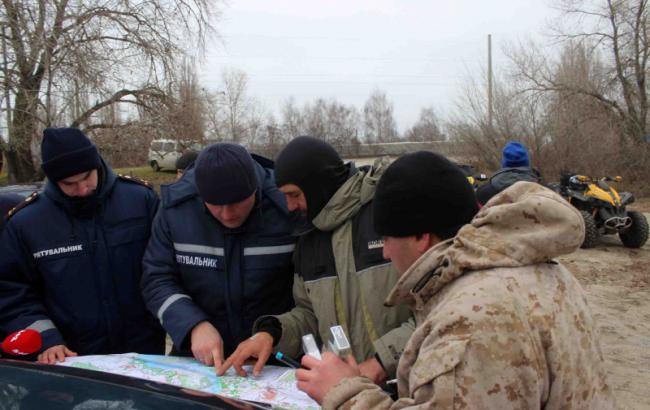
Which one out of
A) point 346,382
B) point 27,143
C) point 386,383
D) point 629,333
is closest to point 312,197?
point 386,383

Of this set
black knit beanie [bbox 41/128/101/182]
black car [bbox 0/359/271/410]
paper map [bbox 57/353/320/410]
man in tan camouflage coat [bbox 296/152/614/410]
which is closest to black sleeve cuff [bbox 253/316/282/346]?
paper map [bbox 57/353/320/410]

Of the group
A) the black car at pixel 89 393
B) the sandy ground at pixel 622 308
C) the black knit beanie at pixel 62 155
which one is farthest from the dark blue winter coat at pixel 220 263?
the sandy ground at pixel 622 308

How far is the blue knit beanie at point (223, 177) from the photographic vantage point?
220 centimetres

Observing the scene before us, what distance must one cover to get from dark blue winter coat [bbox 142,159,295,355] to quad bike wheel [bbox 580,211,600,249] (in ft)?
26.0

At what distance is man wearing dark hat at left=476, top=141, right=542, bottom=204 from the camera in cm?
524

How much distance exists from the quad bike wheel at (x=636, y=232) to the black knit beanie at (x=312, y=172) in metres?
8.73

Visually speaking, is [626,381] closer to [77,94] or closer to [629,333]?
[629,333]

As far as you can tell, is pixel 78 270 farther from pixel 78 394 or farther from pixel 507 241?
pixel 507 241

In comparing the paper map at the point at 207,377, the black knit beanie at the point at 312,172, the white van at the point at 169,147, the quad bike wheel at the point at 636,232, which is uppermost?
the white van at the point at 169,147

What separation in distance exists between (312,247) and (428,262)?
0.98 metres

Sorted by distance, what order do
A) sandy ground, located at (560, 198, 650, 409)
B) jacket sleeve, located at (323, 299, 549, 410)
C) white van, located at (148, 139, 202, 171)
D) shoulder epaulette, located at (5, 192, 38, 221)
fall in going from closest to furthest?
jacket sleeve, located at (323, 299, 549, 410) < shoulder epaulette, located at (5, 192, 38, 221) < sandy ground, located at (560, 198, 650, 409) < white van, located at (148, 139, 202, 171)

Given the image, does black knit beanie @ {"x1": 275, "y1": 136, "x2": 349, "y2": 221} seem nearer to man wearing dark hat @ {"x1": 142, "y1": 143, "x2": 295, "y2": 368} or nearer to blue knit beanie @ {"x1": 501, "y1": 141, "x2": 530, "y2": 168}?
man wearing dark hat @ {"x1": 142, "y1": 143, "x2": 295, "y2": 368}

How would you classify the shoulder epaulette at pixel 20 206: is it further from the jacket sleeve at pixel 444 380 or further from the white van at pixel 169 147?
the white van at pixel 169 147

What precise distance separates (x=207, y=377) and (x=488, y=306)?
1.31 meters
